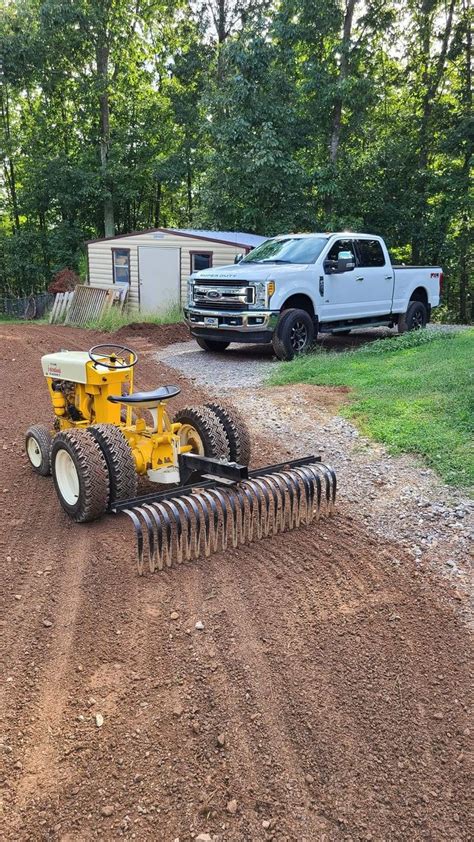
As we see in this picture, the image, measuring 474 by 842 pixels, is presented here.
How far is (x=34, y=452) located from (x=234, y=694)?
139 inches

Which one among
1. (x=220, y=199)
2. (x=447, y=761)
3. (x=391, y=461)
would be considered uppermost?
(x=220, y=199)

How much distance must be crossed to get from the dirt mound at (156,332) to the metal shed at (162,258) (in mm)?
2051

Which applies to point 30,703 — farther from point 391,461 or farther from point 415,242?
point 415,242

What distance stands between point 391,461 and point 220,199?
1506 cm

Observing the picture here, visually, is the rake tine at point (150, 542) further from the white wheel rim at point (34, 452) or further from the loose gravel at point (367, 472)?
the white wheel rim at point (34, 452)

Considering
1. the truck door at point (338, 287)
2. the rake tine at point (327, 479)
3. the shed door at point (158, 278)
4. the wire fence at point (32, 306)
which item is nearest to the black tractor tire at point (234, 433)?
the rake tine at point (327, 479)

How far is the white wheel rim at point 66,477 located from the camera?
4.88 m

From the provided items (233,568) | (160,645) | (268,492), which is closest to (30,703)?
(160,645)

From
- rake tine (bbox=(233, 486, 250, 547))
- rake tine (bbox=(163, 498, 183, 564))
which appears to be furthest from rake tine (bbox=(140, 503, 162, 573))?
rake tine (bbox=(233, 486, 250, 547))

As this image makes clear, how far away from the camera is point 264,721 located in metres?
2.79

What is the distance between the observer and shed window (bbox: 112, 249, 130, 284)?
19381mm

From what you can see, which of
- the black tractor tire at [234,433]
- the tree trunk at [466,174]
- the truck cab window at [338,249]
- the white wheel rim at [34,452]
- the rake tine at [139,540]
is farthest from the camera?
the tree trunk at [466,174]

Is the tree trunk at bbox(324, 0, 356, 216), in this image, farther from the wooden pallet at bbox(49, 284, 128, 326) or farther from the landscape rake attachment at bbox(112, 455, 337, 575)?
the landscape rake attachment at bbox(112, 455, 337, 575)

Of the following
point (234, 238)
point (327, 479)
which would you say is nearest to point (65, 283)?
point (234, 238)
